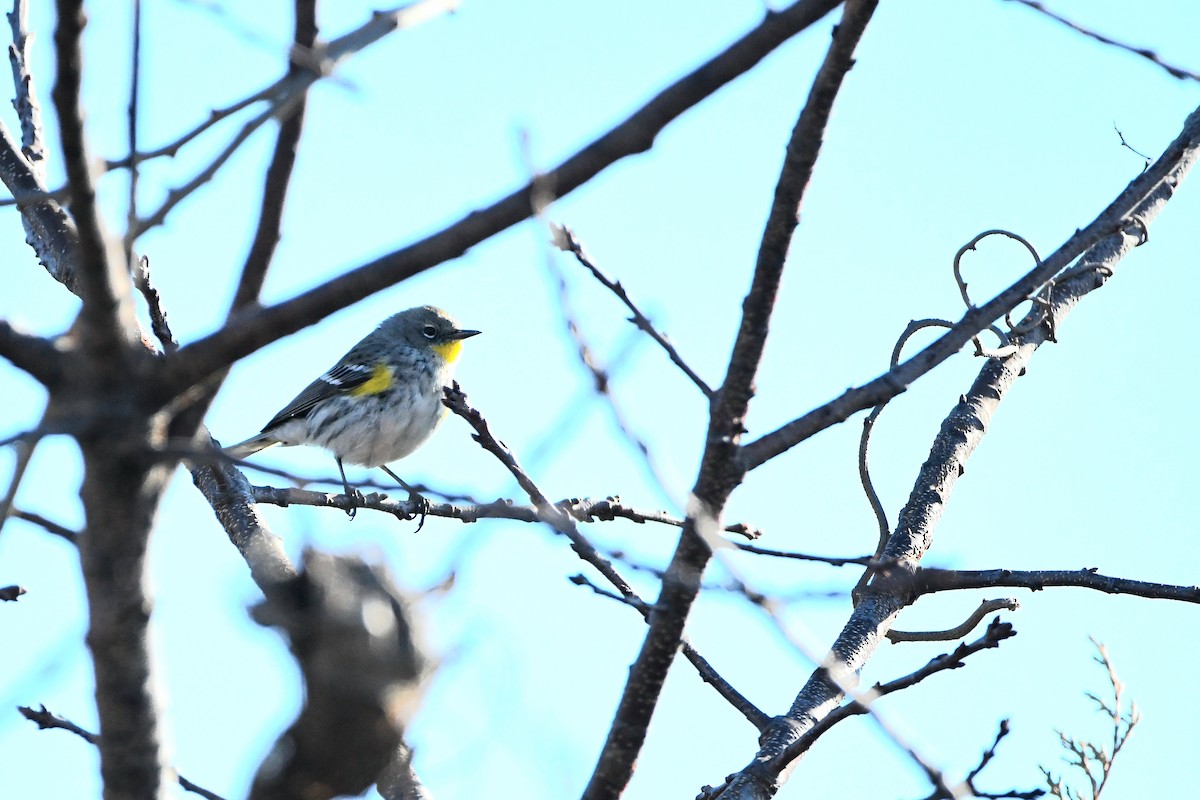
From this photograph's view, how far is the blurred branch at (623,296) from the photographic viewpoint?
9.42 feet

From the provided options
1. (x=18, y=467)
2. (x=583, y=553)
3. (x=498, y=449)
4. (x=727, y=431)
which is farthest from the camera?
(x=498, y=449)

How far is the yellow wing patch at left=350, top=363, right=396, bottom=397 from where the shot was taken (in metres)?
10.1

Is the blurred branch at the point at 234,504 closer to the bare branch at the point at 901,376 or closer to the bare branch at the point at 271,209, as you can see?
the bare branch at the point at 271,209

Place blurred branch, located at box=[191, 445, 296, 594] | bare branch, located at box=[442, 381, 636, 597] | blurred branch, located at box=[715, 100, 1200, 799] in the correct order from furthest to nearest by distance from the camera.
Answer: blurred branch, located at box=[191, 445, 296, 594] < bare branch, located at box=[442, 381, 636, 597] < blurred branch, located at box=[715, 100, 1200, 799]

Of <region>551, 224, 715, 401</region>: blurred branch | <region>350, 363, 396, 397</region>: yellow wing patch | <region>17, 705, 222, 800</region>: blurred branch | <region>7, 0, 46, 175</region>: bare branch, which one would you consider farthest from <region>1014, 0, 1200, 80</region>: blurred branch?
<region>350, 363, 396, 397</region>: yellow wing patch

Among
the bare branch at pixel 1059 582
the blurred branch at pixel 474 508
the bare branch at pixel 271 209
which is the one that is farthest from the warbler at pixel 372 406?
the bare branch at pixel 271 209

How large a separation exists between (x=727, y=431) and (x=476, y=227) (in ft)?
2.74

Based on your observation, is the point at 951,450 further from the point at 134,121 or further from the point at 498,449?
the point at 134,121

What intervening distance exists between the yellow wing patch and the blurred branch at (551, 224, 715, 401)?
7077mm

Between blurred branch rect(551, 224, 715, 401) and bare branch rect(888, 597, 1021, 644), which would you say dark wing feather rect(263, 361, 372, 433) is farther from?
blurred branch rect(551, 224, 715, 401)

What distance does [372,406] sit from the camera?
394 inches

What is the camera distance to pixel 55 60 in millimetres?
1976

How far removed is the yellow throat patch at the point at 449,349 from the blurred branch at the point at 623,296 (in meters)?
7.91

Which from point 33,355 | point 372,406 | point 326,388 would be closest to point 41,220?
point 33,355
